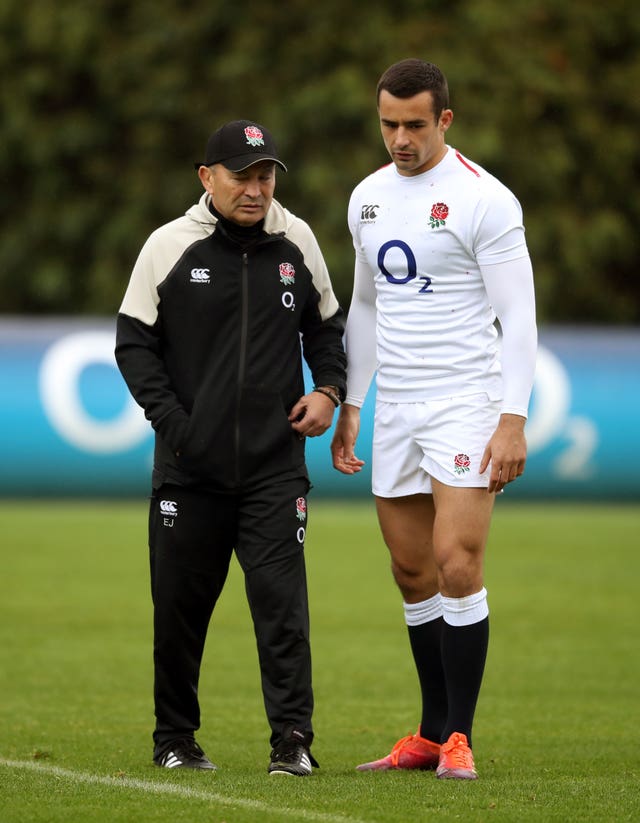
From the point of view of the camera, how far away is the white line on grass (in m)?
5.05

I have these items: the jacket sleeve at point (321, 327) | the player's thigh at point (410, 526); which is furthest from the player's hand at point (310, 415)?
the player's thigh at point (410, 526)

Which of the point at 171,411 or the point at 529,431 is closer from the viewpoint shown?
the point at 171,411

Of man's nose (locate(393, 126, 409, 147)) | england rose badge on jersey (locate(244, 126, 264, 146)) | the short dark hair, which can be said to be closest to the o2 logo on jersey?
man's nose (locate(393, 126, 409, 147))

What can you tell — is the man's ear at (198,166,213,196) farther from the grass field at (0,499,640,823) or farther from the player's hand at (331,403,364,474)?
the grass field at (0,499,640,823)

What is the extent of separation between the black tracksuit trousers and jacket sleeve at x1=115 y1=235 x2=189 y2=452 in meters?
0.33

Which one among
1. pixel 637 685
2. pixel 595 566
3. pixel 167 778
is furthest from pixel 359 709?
pixel 595 566

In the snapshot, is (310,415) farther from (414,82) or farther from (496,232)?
(414,82)

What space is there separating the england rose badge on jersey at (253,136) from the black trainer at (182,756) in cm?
221

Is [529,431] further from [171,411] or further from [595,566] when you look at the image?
[171,411]

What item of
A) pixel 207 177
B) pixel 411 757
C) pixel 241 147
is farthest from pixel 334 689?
pixel 241 147

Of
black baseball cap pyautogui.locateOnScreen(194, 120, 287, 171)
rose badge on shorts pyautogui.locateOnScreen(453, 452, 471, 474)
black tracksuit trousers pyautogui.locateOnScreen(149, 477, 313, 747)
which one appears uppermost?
black baseball cap pyautogui.locateOnScreen(194, 120, 287, 171)

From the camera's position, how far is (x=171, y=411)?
602 cm

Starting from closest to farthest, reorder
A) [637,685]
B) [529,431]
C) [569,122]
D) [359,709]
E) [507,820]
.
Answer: [507,820] → [359,709] → [637,685] → [529,431] → [569,122]

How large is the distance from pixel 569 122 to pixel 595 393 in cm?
A: 1382
